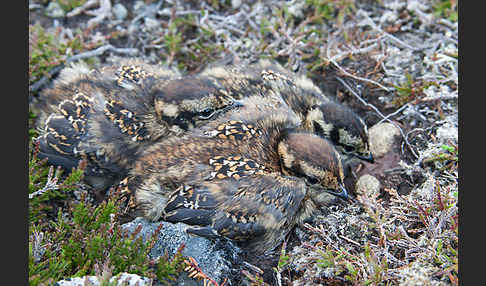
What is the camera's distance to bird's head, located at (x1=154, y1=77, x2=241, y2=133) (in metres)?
4.30

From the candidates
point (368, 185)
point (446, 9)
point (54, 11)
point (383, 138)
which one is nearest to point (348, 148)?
point (368, 185)

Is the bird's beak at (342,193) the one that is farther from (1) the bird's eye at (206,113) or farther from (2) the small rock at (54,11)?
(2) the small rock at (54,11)

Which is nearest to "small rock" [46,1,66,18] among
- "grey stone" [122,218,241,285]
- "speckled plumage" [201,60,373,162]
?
"speckled plumage" [201,60,373,162]

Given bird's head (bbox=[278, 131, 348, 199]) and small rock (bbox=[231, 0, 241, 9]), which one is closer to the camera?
bird's head (bbox=[278, 131, 348, 199])

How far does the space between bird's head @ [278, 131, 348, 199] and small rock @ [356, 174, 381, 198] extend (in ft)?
1.69

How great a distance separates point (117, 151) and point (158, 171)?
0.54 meters

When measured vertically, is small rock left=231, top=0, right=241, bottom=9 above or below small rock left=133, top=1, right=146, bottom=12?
above

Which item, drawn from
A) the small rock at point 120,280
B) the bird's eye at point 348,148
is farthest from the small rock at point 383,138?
the small rock at point 120,280

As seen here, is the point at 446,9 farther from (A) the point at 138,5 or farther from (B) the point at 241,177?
(A) the point at 138,5

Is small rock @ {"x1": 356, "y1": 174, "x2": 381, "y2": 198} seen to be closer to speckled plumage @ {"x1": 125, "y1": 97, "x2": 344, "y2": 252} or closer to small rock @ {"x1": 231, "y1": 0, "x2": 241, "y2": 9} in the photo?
speckled plumage @ {"x1": 125, "y1": 97, "x2": 344, "y2": 252}

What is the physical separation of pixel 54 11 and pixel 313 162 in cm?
408

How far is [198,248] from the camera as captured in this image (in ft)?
12.5

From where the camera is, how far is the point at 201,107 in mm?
4332

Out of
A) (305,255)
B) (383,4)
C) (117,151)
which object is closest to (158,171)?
(117,151)
